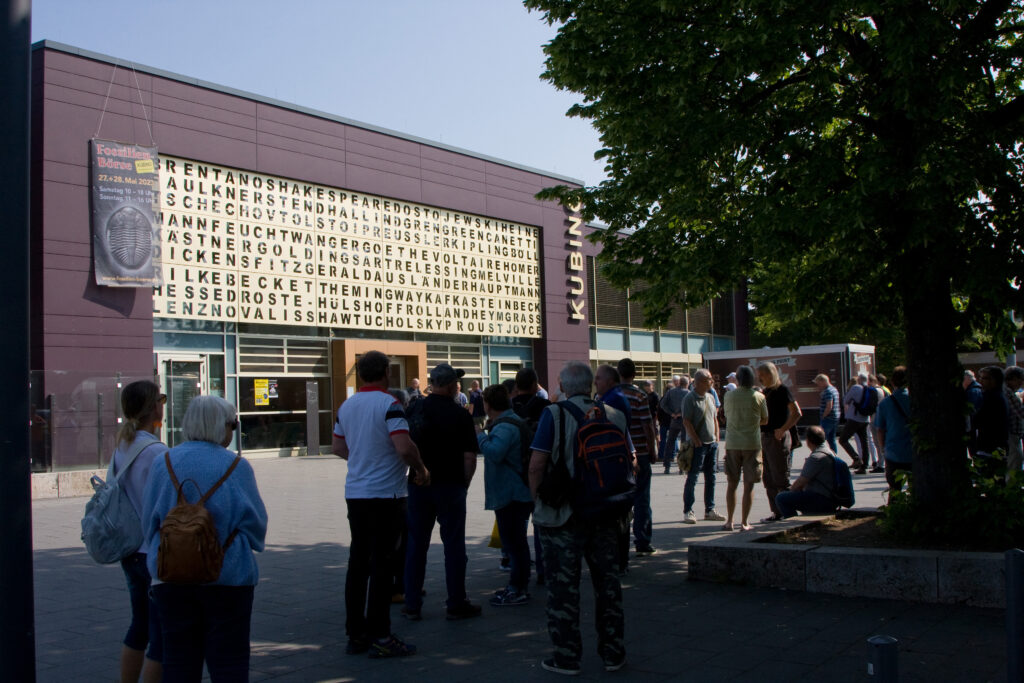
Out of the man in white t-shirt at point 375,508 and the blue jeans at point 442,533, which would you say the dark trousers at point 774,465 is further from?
the man in white t-shirt at point 375,508

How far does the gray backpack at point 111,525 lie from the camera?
428cm

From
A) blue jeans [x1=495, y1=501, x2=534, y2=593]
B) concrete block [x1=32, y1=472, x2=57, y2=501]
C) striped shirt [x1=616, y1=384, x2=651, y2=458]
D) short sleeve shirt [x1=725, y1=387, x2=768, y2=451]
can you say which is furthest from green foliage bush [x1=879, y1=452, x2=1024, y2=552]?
concrete block [x1=32, y1=472, x2=57, y2=501]

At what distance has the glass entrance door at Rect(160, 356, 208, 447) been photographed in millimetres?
19406

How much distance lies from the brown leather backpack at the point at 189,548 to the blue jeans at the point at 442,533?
2.91 metres

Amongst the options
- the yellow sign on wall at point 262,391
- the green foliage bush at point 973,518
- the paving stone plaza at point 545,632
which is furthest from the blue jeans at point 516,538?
the yellow sign on wall at point 262,391

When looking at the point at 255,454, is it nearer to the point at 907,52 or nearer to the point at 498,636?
the point at 498,636

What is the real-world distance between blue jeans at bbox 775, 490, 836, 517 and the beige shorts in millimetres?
339

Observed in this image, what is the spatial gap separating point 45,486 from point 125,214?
21.3ft

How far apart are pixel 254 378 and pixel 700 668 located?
1881 cm

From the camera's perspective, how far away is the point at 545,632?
6.09 metres

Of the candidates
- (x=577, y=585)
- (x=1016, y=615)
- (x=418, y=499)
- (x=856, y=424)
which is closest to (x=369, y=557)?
(x=418, y=499)

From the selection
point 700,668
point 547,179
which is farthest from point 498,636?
point 547,179

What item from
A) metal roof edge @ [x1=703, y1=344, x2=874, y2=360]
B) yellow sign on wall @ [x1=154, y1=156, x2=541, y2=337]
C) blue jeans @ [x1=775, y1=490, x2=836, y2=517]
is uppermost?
yellow sign on wall @ [x1=154, y1=156, x2=541, y2=337]

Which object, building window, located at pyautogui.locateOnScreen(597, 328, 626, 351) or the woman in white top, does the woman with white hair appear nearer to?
the woman in white top
